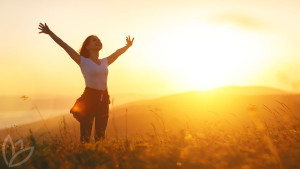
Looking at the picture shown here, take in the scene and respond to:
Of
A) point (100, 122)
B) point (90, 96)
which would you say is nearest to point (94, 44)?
point (90, 96)

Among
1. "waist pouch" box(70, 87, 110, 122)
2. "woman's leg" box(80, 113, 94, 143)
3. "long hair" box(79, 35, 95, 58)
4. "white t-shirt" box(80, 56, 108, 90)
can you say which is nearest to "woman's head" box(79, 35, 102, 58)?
"long hair" box(79, 35, 95, 58)

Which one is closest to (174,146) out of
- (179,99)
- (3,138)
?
(3,138)

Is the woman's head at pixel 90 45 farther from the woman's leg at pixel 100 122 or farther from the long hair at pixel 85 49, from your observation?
the woman's leg at pixel 100 122

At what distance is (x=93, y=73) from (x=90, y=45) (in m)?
0.65

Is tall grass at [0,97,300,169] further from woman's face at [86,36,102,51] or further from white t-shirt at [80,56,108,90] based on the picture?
woman's face at [86,36,102,51]

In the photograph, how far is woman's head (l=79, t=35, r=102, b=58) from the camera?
724 cm

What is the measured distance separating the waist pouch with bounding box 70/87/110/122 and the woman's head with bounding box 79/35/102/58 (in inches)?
32.1

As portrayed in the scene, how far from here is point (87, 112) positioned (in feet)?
23.0

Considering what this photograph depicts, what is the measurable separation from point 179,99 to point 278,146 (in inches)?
2272

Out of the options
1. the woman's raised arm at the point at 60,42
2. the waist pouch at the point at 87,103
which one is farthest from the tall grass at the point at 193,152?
the woman's raised arm at the point at 60,42

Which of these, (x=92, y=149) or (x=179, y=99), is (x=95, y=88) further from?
(x=179, y=99)

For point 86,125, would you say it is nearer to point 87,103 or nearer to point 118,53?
point 87,103

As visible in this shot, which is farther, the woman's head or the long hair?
the long hair

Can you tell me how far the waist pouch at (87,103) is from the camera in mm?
6988
